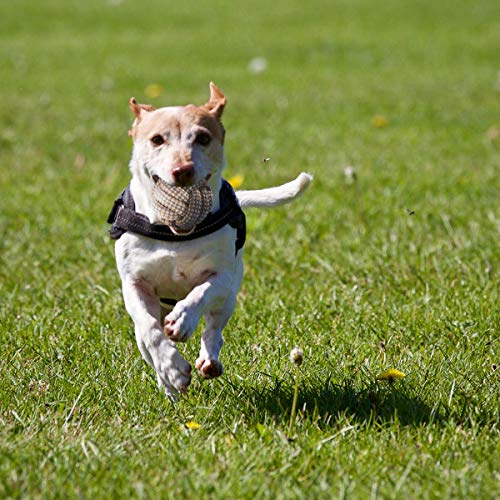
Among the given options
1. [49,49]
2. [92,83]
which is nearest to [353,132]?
[92,83]

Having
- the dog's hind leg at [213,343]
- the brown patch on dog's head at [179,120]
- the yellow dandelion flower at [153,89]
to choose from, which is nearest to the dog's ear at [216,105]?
the brown patch on dog's head at [179,120]

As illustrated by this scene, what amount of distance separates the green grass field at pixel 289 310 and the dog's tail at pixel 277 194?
592 mm

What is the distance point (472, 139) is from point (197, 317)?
19.5 ft

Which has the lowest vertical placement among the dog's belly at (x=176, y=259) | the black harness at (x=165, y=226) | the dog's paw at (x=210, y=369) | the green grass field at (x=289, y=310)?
the green grass field at (x=289, y=310)

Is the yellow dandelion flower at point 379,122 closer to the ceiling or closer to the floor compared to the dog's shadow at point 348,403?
closer to the floor

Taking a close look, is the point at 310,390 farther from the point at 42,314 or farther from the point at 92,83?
the point at 92,83

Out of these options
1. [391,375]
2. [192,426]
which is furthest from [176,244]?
[391,375]

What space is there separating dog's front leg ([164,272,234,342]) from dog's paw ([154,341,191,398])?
0.11 m

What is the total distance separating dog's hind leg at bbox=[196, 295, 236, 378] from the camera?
122 inches

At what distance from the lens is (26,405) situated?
3252mm

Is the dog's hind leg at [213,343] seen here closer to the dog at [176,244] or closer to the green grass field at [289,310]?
the dog at [176,244]

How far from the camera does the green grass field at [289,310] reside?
2.76 metres

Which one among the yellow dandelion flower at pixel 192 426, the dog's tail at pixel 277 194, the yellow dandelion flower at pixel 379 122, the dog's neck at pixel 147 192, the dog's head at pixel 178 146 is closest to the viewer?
the dog's head at pixel 178 146

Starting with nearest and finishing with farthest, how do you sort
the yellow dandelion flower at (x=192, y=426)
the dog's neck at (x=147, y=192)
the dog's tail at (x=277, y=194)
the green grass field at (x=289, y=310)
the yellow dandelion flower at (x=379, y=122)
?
the green grass field at (x=289, y=310), the yellow dandelion flower at (x=192, y=426), the dog's neck at (x=147, y=192), the dog's tail at (x=277, y=194), the yellow dandelion flower at (x=379, y=122)
